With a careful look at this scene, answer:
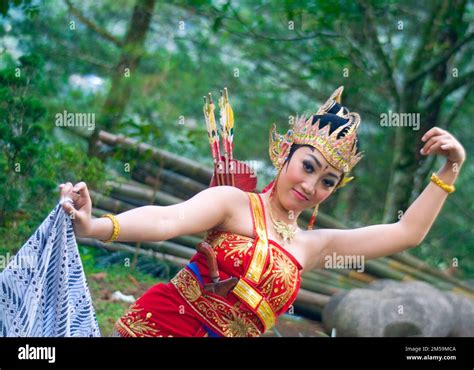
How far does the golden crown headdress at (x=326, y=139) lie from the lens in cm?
280

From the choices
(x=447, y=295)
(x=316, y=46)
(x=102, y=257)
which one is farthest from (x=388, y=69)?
(x=102, y=257)

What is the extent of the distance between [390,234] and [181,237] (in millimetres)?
1903

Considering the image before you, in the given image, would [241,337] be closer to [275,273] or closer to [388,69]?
[275,273]

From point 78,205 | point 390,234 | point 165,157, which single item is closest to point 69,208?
point 78,205

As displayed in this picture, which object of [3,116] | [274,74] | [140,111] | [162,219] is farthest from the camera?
[274,74]

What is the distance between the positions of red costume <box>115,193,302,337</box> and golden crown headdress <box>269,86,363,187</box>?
28cm

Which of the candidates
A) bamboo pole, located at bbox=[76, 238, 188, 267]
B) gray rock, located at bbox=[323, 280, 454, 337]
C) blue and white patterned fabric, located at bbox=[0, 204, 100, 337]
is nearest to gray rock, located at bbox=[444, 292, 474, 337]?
gray rock, located at bbox=[323, 280, 454, 337]

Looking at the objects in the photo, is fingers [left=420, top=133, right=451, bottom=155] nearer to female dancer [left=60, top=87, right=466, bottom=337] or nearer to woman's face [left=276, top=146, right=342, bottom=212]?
female dancer [left=60, top=87, right=466, bottom=337]

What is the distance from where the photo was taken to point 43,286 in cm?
262

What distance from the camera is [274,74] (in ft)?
17.4

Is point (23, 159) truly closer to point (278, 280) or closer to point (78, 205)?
point (78, 205)

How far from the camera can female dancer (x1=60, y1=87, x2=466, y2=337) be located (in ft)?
8.83

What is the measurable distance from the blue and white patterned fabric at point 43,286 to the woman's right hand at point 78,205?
0.12 metres

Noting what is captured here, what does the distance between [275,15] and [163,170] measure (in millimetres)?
1125
